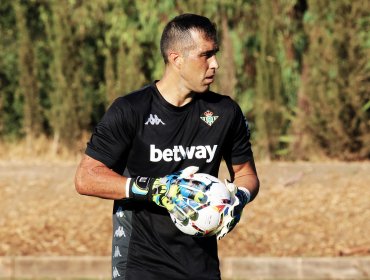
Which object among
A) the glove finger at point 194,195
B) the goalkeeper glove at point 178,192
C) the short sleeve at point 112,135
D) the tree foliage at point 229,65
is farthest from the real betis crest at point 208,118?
the tree foliage at point 229,65

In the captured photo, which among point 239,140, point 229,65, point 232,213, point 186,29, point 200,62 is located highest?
point 186,29

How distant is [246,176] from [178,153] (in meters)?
0.50

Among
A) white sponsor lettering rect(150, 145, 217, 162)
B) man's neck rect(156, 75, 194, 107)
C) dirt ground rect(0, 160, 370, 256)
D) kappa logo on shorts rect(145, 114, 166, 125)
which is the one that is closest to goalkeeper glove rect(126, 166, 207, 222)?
white sponsor lettering rect(150, 145, 217, 162)

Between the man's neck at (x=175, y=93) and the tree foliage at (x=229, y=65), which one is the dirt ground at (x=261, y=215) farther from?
the man's neck at (x=175, y=93)

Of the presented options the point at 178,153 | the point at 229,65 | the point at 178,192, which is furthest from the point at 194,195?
the point at 229,65

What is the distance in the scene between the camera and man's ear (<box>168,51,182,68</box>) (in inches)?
243

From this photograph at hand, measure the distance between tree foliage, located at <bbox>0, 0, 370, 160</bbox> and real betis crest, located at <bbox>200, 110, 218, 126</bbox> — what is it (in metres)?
10.3

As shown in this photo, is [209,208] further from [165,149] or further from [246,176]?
[246,176]

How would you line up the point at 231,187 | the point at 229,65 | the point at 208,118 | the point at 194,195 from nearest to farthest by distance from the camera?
the point at 194,195 → the point at 231,187 → the point at 208,118 → the point at 229,65

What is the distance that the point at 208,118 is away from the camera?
6332 mm

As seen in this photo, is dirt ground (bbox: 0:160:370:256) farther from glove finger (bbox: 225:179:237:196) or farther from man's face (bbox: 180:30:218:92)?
glove finger (bbox: 225:179:237:196)

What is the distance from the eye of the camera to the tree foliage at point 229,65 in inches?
651

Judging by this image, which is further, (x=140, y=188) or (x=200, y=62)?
(x=200, y=62)

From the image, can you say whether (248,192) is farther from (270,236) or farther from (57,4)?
(57,4)
